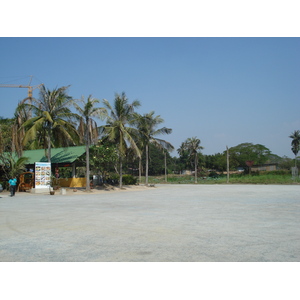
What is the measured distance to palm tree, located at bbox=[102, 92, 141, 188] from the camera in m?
30.1

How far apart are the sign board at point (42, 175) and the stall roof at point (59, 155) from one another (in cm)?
389

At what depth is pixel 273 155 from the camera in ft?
256

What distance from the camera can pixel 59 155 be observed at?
31891mm

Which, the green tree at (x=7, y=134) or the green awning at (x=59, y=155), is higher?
the green tree at (x=7, y=134)

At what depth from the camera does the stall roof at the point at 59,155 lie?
3042cm

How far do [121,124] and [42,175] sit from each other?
8.59 meters

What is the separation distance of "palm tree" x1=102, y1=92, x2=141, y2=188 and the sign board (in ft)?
21.5

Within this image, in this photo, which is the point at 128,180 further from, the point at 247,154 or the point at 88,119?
the point at 247,154

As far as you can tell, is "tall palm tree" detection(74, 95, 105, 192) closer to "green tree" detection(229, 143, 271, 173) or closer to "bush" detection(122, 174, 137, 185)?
"bush" detection(122, 174, 137, 185)

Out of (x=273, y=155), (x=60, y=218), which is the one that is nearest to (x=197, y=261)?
(x=60, y=218)

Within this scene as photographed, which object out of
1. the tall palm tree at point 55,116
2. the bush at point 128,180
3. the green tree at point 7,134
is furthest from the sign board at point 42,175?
the bush at point 128,180

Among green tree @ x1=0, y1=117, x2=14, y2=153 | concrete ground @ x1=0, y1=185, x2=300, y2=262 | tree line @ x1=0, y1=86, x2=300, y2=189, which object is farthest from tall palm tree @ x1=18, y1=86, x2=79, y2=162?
concrete ground @ x1=0, y1=185, x2=300, y2=262

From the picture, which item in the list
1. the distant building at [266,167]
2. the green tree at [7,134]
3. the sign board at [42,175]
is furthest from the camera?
the distant building at [266,167]

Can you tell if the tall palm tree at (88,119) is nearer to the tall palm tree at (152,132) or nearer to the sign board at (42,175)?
the sign board at (42,175)
